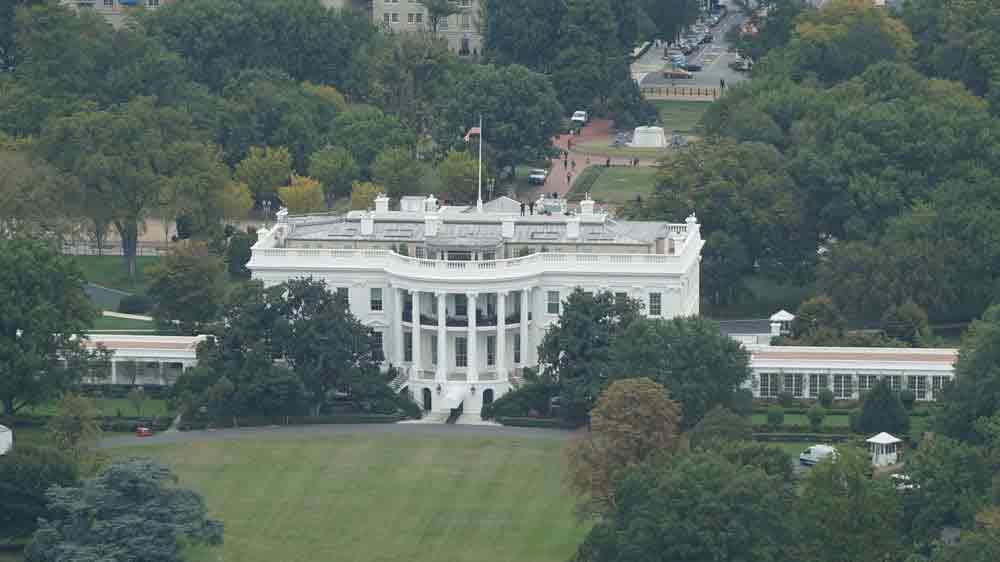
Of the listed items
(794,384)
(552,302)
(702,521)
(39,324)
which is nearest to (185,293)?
(39,324)

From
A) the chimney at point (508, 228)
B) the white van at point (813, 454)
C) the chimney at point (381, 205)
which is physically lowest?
the white van at point (813, 454)

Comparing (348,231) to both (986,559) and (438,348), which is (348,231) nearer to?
(438,348)

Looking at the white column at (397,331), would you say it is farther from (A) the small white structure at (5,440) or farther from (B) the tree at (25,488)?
(B) the tree at (25,488)

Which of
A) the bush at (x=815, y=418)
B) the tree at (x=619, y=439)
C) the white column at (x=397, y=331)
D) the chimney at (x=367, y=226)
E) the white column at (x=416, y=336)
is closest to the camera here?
the tree at (x=619, y=439)

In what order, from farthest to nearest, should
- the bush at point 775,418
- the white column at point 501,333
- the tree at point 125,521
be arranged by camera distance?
the white column at point 501,333 → the bush at point 775,418 → the tree at point 125,521

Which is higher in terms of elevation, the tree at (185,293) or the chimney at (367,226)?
the chimney at (367,226)

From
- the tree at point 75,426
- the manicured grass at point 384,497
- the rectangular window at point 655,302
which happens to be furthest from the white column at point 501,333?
the tree at point 75,426
